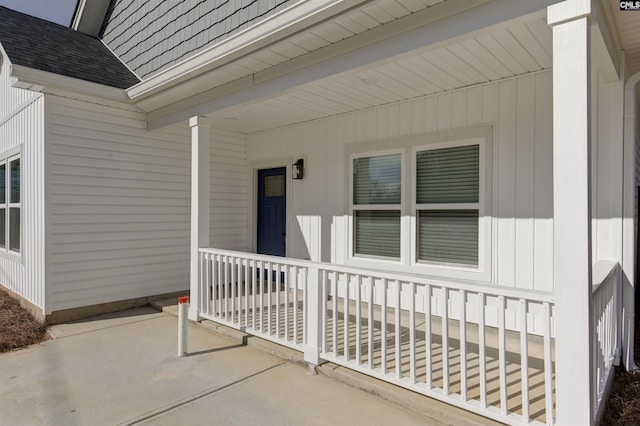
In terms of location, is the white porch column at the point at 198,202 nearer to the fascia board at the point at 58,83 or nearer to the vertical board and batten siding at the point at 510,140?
the fascia board at the point at 58,83

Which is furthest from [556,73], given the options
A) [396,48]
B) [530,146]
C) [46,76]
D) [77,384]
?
[46,76]

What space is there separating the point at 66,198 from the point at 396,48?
438 centimetres

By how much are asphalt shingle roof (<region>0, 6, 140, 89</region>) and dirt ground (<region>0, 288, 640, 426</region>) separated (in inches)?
120

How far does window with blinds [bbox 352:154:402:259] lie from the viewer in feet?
15.4

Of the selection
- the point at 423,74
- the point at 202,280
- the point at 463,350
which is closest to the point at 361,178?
the point at 423,74

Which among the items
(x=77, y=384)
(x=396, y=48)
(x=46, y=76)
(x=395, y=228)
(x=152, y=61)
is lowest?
(x=77, y=384)

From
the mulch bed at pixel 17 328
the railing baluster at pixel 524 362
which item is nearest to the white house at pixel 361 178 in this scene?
the railing baluster at pixel 524 362

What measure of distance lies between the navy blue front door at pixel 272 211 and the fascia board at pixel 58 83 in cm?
238

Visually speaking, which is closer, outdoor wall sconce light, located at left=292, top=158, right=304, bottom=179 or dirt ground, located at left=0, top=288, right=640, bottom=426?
dirt ground, located at left=0, top=288, right=640, bottom=426

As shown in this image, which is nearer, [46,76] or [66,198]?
[46,76]

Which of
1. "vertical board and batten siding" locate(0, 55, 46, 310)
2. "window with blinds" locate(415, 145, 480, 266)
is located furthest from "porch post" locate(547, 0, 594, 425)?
"vertical board and batten siding" locate(0, 55, 46, 310)

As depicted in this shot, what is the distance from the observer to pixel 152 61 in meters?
5.65

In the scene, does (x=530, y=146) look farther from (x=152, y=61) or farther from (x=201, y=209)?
(x=152, y=61)

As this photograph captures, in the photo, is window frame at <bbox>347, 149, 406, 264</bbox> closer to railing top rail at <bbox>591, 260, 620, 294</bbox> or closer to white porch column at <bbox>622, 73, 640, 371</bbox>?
railing top rail at <bbox>591, 260, 620, 294</bbox>
